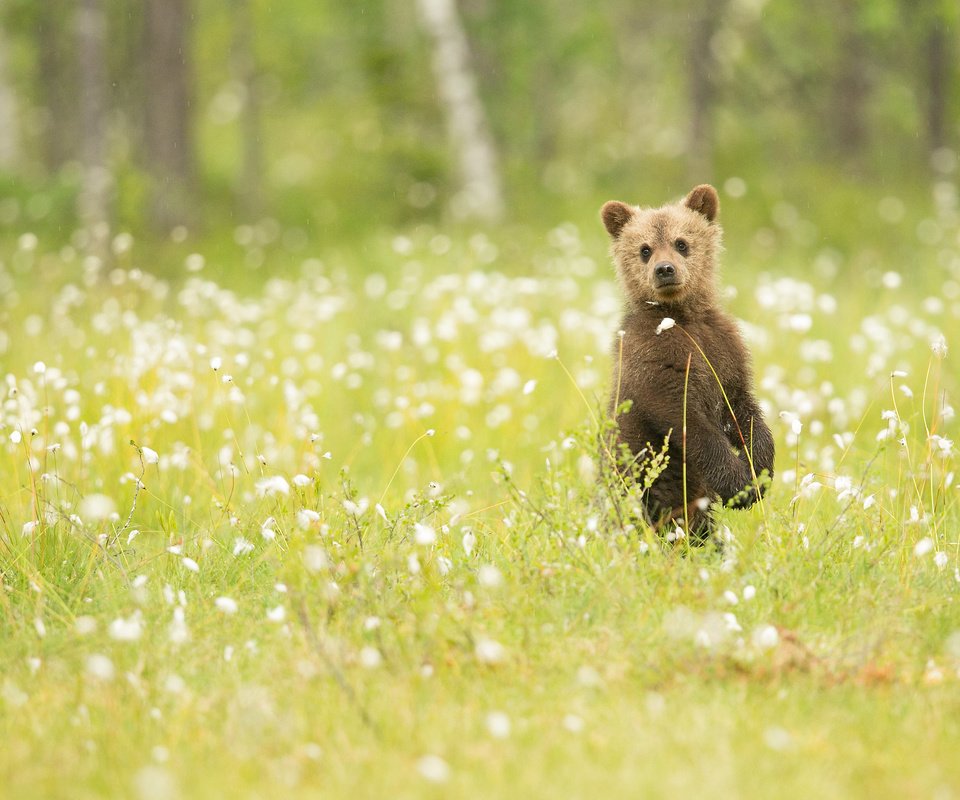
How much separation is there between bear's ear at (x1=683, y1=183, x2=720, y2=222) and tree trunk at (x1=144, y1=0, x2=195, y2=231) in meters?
11.1

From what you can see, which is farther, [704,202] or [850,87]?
[850,87]

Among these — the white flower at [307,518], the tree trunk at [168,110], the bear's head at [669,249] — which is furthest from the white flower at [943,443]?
the tree trunk at [168,110]

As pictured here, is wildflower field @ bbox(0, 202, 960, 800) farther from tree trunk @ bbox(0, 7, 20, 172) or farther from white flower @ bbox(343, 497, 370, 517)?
tree trunk @ bbox(0, 7, 20, 172)

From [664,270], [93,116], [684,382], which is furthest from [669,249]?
[93,116]

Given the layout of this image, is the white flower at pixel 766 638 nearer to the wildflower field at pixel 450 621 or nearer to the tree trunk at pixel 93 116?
the wildflower field at pixel 450 621

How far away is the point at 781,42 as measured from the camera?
20469 millimetres

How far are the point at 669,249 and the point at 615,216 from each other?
1.80ft

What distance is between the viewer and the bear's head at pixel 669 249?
5.38m

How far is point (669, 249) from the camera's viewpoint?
217 inches

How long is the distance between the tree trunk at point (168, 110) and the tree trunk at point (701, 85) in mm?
7309

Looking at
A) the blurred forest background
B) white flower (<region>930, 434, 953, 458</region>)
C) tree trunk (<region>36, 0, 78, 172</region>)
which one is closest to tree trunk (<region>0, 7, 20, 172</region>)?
the blurred forest background

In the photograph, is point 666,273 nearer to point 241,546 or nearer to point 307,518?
point 307,518

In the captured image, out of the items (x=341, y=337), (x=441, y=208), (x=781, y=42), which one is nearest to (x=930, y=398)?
(x=341, y=337)

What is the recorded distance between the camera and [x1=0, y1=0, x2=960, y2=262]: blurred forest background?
15641 millimetres
